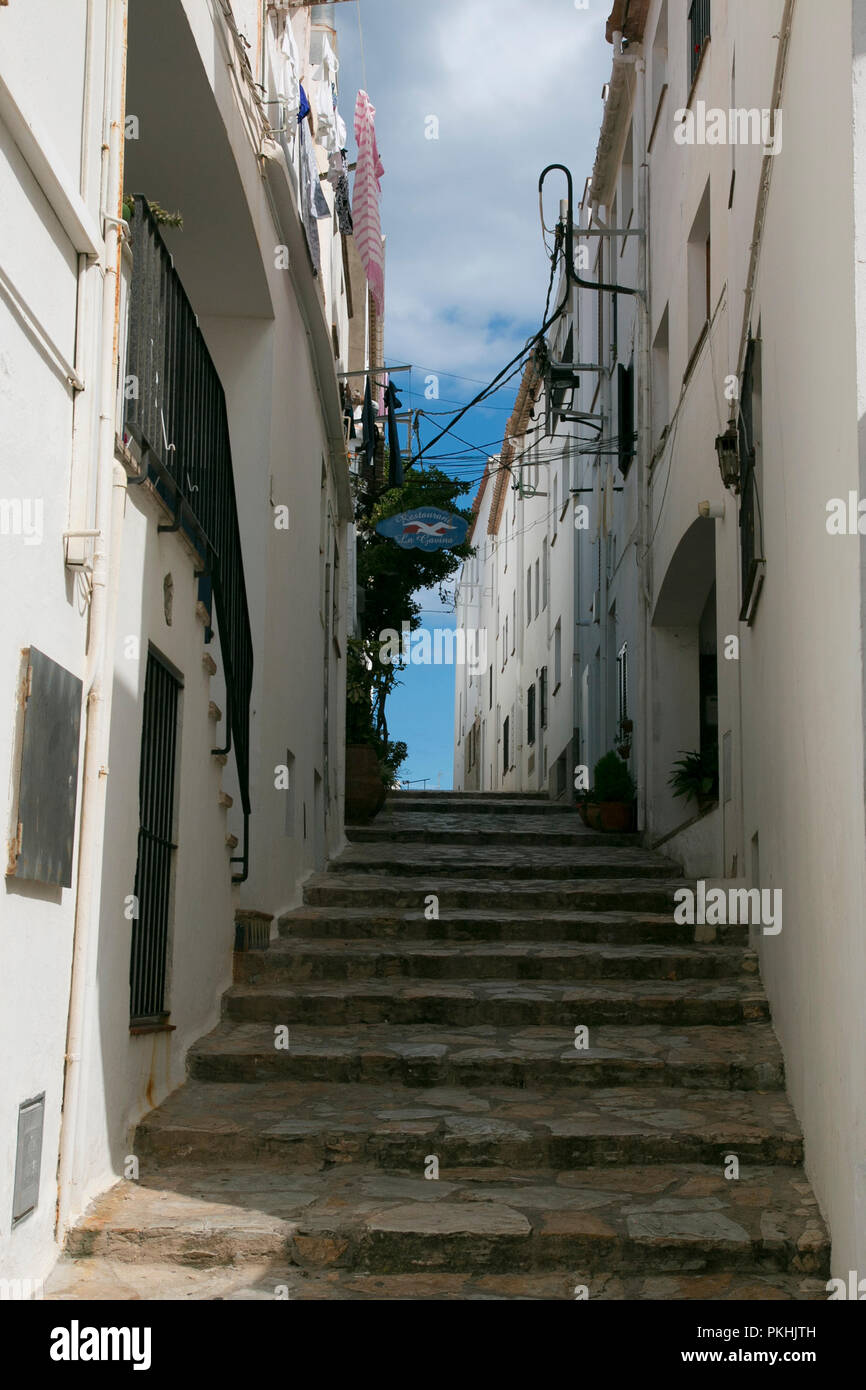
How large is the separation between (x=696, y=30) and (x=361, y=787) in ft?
24.8

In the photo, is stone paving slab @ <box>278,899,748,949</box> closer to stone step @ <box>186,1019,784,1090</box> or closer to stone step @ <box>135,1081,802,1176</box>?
stone step @ <box>186,1019,784,1090</box>

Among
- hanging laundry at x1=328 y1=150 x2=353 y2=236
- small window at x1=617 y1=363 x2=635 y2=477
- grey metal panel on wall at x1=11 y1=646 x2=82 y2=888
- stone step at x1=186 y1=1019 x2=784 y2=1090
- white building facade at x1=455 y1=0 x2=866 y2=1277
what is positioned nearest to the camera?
grey metal panel on wall at x1=11 y1=646 x2=82 y2=888

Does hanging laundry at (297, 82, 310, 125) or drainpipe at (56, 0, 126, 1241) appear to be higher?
hanging laundry at (297, 82, 310, 125)

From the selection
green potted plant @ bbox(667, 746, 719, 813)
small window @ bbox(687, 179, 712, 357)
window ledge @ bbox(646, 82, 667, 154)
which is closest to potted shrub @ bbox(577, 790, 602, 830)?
green potted plant @ bbox(667, 746, 719, 813)

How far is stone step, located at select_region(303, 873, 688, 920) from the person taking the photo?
32.0ft

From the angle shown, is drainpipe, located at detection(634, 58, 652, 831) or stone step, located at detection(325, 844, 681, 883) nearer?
stone step, located at detection(325, 844, 681, 883)

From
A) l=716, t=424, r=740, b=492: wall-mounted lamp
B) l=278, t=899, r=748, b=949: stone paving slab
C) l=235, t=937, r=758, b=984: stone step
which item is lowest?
l=235, t=937, r=758, b=984: stone step

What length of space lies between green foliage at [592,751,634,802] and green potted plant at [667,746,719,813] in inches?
61.0

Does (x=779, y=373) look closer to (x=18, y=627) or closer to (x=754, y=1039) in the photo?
(x=754, y=1039)

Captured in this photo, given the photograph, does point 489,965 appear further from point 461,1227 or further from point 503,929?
point 461,1227

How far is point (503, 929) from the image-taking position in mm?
8953

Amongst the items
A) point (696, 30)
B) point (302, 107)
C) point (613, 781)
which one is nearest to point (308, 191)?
point (302, 107)

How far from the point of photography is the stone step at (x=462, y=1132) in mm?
5902
